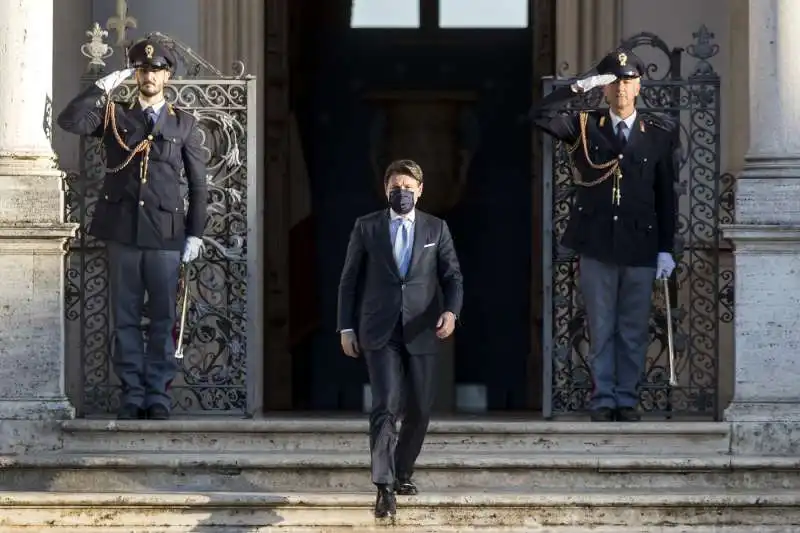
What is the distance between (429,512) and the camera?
478 inches

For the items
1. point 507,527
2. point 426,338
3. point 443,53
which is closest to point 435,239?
point 426,338

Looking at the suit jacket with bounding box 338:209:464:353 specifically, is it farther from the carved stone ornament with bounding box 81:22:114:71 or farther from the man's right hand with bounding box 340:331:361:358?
the carved stone ornament with bounding box 81:22:114:71

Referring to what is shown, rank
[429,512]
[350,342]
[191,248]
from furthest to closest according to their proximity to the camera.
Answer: [191,248]
[429,512]
[350,342]

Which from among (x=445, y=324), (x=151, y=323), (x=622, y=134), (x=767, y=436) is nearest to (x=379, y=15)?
(x=622, y=134)

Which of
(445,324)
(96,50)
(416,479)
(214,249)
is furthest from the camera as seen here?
(214,249)

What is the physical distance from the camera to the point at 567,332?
14.0 m

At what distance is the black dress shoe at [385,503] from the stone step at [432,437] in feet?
3.64

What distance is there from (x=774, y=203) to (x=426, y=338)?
2.38m

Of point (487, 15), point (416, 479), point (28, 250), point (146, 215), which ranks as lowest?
point (416, 479)

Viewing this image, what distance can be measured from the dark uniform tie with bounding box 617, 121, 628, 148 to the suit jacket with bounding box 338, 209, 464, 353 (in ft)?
5.73

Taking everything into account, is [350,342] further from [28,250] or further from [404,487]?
[28,250]

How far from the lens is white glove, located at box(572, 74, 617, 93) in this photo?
13391mm

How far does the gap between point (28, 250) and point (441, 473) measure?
8.41 feet

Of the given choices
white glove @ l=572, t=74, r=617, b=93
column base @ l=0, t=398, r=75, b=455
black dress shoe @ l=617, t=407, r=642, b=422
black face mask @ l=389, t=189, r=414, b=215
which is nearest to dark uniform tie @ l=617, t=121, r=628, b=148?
white glove @ l=572, t=74, r=617, b=93
